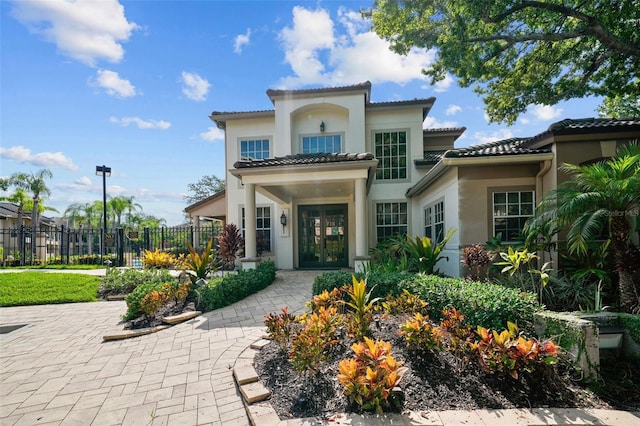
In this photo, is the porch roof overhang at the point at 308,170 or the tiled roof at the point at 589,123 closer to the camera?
the tiled roof at the point at 589,123

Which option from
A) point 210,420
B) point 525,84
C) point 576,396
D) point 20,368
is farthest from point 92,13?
point 525,84

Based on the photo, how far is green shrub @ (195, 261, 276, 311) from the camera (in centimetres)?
621

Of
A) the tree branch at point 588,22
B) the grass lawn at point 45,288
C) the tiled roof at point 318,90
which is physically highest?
the tiled roof at point 318,90

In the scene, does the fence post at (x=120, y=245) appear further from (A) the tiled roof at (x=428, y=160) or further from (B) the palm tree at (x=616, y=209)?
(B) the palm tree at (x=616, y=209)

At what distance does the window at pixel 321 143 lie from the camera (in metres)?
12.5

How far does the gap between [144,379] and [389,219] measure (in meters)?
Result: 10.3

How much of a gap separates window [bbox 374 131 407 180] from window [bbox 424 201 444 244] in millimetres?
2476

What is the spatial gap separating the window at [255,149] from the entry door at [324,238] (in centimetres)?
319

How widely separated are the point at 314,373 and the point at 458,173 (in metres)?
6.16

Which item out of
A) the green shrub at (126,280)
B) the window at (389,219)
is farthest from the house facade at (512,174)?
the green shrub at (126,280)

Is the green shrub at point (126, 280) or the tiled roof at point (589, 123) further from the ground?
the tiled roof at point (589, 123)

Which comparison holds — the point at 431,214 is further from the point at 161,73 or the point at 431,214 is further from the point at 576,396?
the point at 161,73

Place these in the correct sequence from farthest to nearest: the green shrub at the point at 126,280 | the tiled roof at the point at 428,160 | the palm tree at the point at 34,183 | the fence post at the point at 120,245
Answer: the palm tree at the point at 34,183, the fence post at the point at 120,245, the tiled roof at the point at 428,160, the green shrub at the point at 126,280

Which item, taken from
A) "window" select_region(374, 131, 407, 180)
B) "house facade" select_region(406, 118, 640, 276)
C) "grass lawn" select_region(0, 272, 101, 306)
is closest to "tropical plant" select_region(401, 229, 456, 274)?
"house facade" select_region(406, 118, 640, 276)
